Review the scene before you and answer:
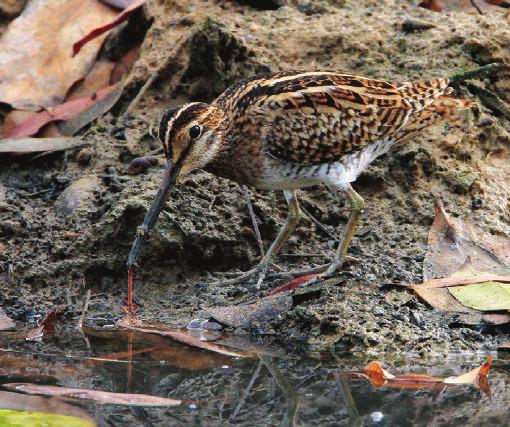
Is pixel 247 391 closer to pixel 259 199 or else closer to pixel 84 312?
pixel 84 312

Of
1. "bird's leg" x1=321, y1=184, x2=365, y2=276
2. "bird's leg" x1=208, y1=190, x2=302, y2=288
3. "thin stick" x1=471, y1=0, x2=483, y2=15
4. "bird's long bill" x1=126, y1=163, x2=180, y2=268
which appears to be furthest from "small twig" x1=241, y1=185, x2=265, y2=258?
"thin stick" x1=471, y1=0, x2=483, y2=15

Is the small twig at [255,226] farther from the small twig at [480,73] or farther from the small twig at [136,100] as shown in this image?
the small twig at [480,73]

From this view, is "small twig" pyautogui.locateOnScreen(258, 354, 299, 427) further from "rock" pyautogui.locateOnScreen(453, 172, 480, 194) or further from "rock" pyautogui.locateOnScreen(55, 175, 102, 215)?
"rock" pyautogui.locateOnScreen(453, 172, 480, 194)

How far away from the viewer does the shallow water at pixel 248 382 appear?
195 inches

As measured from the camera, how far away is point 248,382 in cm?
548

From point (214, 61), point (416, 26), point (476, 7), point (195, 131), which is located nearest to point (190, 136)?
point (195, 131)

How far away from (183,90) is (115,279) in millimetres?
1843

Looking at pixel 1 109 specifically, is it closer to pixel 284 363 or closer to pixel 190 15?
pixel 190 15

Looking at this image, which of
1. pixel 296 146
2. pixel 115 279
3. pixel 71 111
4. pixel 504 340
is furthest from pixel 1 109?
pixel 504 340

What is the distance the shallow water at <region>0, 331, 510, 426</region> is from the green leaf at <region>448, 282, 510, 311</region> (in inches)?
18.0

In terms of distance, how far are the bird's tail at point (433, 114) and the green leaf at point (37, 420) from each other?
338cm

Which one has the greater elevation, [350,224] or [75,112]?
[75,112]

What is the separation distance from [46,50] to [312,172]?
9.46 feet

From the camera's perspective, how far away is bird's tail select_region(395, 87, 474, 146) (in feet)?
24.0
